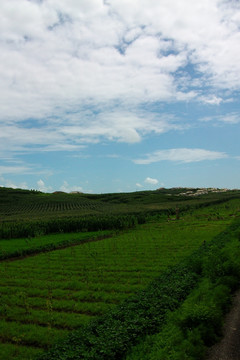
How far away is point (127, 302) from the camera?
58.5 feet

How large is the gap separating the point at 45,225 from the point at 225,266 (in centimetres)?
4927

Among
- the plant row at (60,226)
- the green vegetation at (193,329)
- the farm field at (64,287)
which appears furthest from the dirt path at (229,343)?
the plant row at (60,226)

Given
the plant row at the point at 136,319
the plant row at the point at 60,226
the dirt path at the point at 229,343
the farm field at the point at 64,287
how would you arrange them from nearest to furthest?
1. the dirt path at the point at 229,343
2. the plant row at the point at 136,319
3. the farm field at the point at 64,287
4. the plant row at the point at 60,226

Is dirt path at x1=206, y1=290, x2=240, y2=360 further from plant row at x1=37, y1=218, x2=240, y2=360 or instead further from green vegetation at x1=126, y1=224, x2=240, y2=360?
plant row at x1=37, y1=218, x2=240, y2=360

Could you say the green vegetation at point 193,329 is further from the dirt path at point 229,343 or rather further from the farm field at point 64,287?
the farm field at point 64,287

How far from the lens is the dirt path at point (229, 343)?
11.2 meters

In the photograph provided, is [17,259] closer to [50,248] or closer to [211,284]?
[50,248]

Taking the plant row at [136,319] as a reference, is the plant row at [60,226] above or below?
above

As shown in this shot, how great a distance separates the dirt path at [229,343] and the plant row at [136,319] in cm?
91

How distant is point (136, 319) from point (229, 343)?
457 cm

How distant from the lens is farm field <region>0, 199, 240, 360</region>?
15484 mm

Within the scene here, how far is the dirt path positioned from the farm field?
7.37 metres

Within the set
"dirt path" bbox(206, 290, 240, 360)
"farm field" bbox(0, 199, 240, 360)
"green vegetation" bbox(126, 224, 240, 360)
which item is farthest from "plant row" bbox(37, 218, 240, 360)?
"farm field" bbox(0, 199, 240, 360)

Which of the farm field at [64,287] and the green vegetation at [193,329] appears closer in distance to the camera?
the green vegetation at [193,329]
